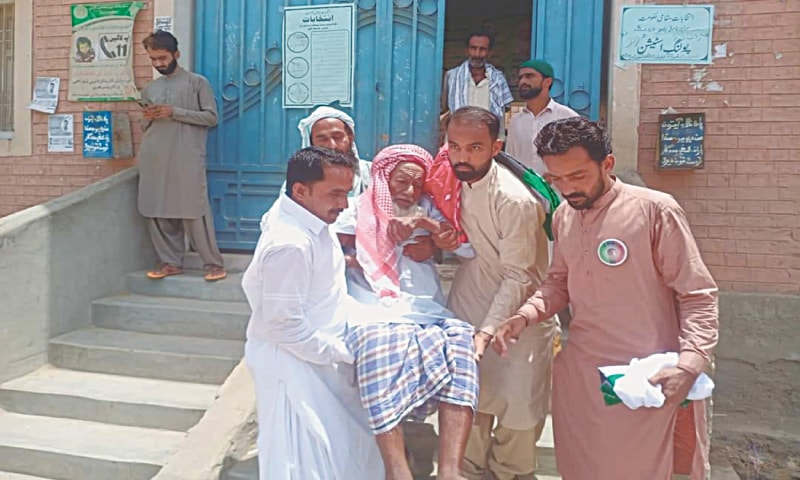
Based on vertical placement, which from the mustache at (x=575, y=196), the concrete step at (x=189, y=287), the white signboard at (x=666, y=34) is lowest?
the concrete step at (x=189, y=287)

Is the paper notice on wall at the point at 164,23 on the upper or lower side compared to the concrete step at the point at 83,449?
upper

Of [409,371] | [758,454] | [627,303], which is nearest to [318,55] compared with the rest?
[409,371]

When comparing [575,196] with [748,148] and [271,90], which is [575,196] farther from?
[271,90]

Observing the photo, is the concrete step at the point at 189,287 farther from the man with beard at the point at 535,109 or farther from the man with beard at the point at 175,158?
the man with beard at the point at 535,109

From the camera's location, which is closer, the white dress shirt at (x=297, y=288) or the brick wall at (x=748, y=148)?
the white dress shirt at (x=297, y=288)

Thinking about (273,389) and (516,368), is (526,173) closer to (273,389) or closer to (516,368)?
(516,368)

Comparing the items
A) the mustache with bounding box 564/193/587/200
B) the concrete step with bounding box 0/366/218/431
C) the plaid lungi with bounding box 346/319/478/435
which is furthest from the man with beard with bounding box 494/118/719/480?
the concrete step with bounding box 0/366/218/431

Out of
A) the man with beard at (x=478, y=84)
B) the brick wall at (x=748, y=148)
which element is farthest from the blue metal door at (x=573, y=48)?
the brick wall at (x=748, y=148)

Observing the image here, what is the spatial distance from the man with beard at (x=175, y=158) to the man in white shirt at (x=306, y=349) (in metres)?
2.38

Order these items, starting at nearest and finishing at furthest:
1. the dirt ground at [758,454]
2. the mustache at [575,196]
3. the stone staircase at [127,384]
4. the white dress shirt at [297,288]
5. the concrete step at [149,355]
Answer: the mustache at [575,196], the white dress shirt at [297,288], the stone staircase at [127,384], the concrete step at [149,355], the dirt ground at [758,454]

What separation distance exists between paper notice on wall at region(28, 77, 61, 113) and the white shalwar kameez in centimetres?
425

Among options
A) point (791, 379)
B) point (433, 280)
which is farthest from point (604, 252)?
point (791, 379)

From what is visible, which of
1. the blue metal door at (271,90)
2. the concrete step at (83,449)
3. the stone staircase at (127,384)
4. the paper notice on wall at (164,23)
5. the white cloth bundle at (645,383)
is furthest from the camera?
the paper notice on wall at (164,23)

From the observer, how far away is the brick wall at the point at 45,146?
5617 millimetres
